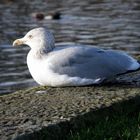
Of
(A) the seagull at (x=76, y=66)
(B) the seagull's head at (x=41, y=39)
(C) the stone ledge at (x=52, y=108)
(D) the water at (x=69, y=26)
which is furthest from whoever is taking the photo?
(D) the water at (x=69, y=26)

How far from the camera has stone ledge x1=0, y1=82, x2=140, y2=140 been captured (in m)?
5.16

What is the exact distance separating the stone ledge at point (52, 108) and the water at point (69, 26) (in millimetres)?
4556

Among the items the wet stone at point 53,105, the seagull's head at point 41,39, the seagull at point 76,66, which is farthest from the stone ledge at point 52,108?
the seagull's head at point 41,39

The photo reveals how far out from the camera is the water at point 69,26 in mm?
13219

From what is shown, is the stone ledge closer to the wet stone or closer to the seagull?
the wet stone

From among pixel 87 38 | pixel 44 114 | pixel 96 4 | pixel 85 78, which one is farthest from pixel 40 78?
pixel 96 4

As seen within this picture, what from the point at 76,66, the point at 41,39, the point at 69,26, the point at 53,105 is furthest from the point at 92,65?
the point at 69,26

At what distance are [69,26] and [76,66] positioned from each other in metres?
14.5

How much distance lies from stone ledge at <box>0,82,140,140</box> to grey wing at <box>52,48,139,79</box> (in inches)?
6.5

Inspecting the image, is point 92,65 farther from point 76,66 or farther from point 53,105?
point 53,105

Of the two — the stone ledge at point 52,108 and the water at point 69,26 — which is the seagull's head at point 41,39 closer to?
the stone ledge at point 52,108

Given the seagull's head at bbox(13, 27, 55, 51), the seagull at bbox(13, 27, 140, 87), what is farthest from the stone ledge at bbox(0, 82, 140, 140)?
the seagull's head at bbox(13, 27, 55, 51)

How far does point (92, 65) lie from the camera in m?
6.58

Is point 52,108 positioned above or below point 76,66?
below
